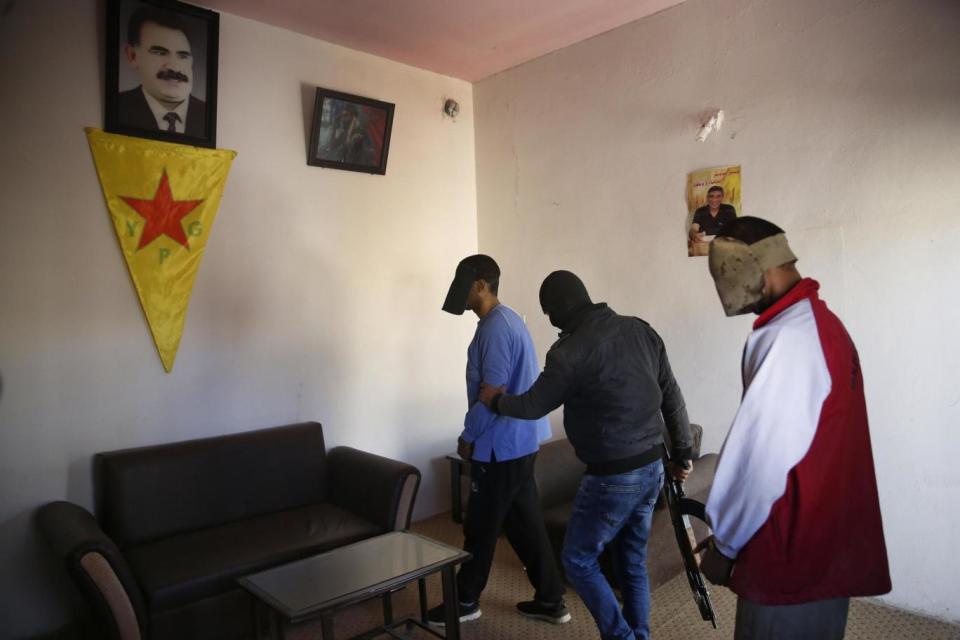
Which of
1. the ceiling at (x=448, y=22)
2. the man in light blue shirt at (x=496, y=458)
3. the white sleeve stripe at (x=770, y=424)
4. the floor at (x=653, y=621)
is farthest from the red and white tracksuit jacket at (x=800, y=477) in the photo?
the ceiling at (x=448, y=22)

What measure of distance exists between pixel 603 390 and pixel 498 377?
623 mm

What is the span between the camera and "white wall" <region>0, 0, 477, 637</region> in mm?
2896

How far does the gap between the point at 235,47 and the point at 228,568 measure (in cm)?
264

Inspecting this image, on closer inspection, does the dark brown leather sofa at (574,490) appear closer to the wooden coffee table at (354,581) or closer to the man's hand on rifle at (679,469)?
the man's hand on rifle at (679,469)

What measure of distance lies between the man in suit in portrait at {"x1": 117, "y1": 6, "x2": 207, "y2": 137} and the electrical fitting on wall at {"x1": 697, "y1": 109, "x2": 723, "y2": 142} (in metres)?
2.63

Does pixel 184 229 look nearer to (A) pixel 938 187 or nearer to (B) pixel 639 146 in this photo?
→ (B) pixel 639 146

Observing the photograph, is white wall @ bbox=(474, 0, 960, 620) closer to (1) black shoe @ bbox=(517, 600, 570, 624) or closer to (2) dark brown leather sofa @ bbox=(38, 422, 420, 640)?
(1) black shoe @ bbox=(517, 600, 570, 624)

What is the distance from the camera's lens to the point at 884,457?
296 centimetres

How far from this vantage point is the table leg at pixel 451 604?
244 cm

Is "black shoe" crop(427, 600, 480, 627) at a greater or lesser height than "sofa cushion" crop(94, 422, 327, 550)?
lesser

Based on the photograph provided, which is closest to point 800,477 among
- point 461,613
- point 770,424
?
point 770,424

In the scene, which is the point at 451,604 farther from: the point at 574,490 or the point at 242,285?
the point at 242,285

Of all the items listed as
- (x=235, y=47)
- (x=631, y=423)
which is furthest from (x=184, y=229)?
(x=631, y=423)

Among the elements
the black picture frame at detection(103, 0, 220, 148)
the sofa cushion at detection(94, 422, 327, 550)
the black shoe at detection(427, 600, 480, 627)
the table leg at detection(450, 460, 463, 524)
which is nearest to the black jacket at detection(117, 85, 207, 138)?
the black picture frame at detection(103, 0, 220, 148)
